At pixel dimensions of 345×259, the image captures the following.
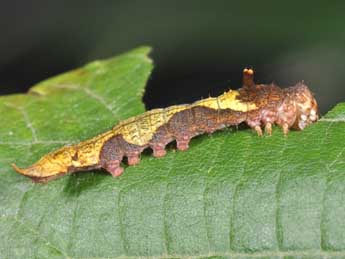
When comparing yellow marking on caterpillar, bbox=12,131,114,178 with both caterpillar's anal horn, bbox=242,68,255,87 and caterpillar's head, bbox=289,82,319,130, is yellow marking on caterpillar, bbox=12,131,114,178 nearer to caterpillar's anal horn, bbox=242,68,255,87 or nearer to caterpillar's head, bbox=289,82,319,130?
Result: caterpillar's anal horn, bbox=242,68,255,87

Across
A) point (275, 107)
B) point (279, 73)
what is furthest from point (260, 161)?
point (279, 73)

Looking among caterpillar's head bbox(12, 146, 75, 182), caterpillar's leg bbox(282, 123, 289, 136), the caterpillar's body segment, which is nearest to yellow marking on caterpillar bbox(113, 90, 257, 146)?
the caterpillar's body segment

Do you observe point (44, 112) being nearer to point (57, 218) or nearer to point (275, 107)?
point (57, 218)

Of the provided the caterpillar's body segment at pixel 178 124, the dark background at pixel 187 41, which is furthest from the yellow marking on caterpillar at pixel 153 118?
the dark background at pixel 187 41

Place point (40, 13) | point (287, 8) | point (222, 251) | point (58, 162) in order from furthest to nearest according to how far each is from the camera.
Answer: point (40, 13)
point (287, 8)
point (58, 162)
point (222, 251)

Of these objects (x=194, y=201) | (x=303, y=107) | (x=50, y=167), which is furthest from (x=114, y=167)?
(x=303, y=107)

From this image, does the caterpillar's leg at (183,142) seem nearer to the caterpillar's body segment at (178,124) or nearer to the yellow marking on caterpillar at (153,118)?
the caterpillar's body segment at (178,124)
